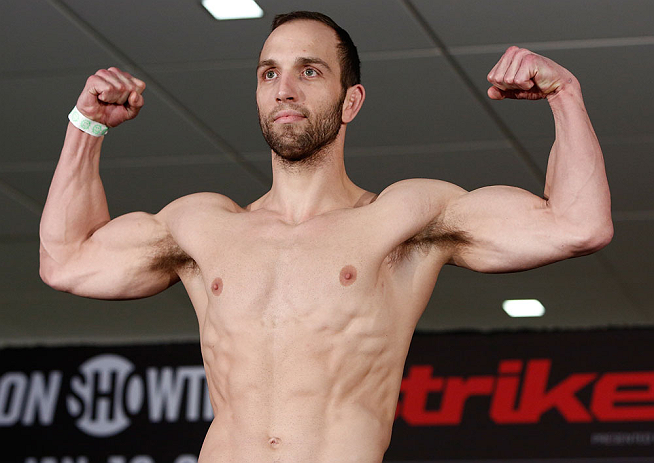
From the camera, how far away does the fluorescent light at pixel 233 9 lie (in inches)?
116

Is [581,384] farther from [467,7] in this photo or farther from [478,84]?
[467,7]

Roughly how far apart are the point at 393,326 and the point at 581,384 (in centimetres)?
306

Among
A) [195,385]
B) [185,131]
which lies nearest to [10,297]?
[195,385]

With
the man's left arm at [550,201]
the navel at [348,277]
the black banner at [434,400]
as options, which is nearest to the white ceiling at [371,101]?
the black banner at [434,400]

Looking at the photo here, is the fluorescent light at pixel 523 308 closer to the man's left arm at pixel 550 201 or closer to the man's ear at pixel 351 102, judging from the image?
the man's ear at pixel 351 102

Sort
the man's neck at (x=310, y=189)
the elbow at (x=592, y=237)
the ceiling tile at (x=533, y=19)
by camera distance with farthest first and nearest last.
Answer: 1. the ceiling tile at (x=533, y=19)
2. the man's neck at (x=310, y=189)
3. the elbow at (x=592, y=237)

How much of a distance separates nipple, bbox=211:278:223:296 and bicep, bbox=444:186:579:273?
0.42m

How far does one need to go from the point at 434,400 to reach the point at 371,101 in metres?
1.95

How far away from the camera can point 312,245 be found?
2.03 m

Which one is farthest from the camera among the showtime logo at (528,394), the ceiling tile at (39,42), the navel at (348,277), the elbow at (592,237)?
the showtime logo at (528,394)

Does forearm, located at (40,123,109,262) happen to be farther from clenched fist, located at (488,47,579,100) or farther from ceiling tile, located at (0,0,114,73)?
ceiling tile, located at (0,0,114,73)

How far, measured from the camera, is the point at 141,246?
218 cm

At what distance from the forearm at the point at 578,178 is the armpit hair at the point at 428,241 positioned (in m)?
0.19

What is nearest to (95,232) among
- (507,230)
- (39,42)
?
(507,230)
